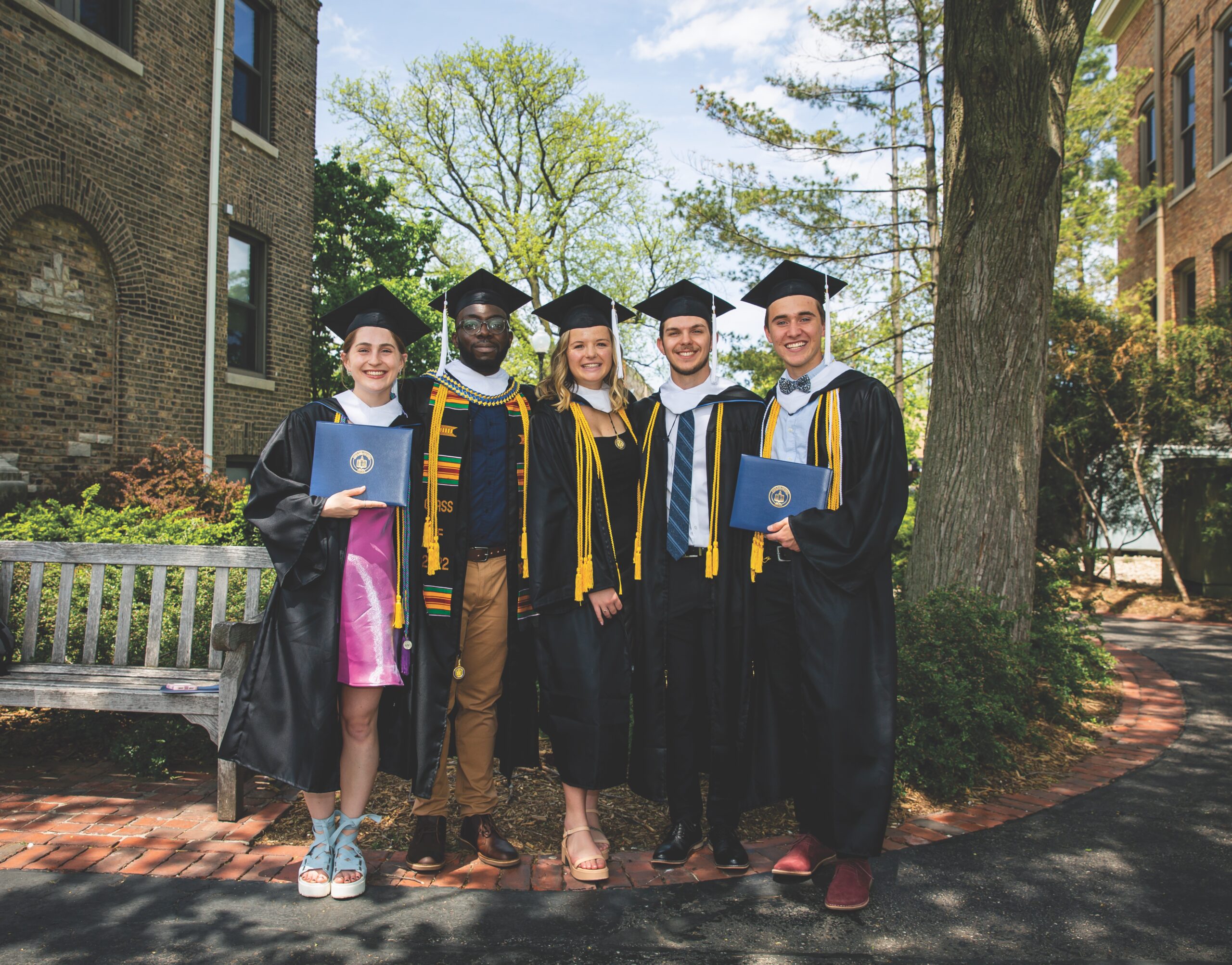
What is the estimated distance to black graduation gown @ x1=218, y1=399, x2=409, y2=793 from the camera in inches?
121

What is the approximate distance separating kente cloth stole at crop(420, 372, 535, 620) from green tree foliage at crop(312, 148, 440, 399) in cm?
1419

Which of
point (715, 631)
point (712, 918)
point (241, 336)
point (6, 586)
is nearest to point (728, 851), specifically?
point (712, 918)

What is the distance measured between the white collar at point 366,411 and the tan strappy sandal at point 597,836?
1.82 meters

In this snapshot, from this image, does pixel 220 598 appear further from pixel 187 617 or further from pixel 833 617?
pixel 833 617

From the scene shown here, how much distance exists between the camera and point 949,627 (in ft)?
15.2

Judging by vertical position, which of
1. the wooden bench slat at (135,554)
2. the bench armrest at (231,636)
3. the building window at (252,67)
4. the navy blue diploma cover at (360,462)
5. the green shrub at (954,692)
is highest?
the building window at (252,67)

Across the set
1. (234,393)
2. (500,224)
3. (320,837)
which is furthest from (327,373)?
(320,837)

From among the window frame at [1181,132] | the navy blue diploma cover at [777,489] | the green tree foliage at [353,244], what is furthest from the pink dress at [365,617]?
the window frame at [1181,132]

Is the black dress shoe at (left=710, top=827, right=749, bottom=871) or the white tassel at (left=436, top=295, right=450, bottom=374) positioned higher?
the white tassel at (left=436, top=295, right=450, bottom=374)

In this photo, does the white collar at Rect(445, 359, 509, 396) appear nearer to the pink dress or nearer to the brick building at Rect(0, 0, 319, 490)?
the pink dress

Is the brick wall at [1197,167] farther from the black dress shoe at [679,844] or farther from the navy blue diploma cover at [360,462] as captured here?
the navy blue diploma cover at [360,462]

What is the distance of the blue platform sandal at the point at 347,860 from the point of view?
10.1 ft

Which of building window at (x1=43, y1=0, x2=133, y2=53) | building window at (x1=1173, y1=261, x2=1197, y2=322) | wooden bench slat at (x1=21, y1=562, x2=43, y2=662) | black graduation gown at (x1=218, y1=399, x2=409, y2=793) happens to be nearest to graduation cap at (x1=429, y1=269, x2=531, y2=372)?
black graduation gown at (x1=218, y1=399, x2=409, y2=793)

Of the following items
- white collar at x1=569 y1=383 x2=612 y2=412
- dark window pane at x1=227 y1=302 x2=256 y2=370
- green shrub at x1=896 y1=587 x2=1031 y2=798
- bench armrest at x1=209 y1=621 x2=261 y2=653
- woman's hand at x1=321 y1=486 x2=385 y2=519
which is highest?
dark window pane at x1=227 y1=302 x2=256 y2=370
